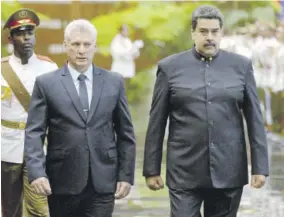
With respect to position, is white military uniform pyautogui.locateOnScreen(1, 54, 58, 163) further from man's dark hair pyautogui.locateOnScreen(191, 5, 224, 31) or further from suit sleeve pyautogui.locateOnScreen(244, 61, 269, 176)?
suit sleeve pyautogui.locateOnScreen(244, 61, 269, 176)

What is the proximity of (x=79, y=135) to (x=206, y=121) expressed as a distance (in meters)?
0.82

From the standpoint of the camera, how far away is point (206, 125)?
740cm

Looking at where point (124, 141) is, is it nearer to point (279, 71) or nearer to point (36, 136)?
point (36, 136)

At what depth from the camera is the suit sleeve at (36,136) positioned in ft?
23.8

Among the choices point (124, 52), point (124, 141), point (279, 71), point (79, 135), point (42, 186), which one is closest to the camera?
point (42, 186)

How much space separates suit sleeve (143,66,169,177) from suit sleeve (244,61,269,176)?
527mm

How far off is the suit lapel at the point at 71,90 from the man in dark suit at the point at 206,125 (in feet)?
1.71

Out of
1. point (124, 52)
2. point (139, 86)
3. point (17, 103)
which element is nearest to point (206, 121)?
point (17, 103)

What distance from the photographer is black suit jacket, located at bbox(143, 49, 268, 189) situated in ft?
24.3

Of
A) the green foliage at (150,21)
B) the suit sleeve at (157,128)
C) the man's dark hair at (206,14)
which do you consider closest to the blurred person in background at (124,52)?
the green foliage at (150,21)

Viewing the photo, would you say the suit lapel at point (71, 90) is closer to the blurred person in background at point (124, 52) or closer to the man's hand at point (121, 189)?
the man's hand at point (121, 189)

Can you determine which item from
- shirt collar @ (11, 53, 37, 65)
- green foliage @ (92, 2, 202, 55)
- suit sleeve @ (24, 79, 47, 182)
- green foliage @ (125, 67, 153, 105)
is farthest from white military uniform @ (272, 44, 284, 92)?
suit sleeve @ (24, 79, 47, 182)

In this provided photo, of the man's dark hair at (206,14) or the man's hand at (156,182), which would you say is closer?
the man's dark hair at (206,14)

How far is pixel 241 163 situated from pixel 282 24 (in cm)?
1533
